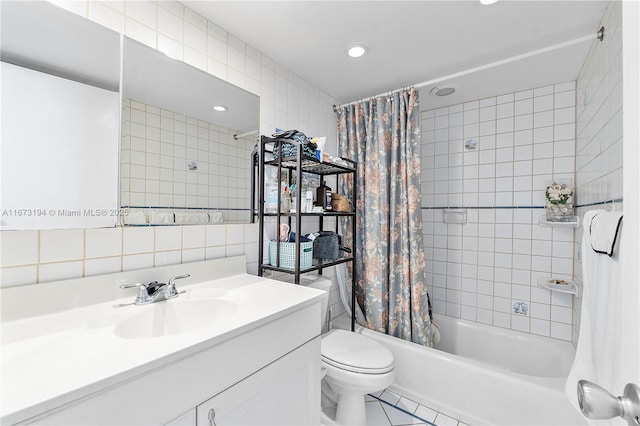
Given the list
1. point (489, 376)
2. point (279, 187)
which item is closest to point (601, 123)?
point (489, 376)

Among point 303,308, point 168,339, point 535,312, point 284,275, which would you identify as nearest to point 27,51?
point 168,339

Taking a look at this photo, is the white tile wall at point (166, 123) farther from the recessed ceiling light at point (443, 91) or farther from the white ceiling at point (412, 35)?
the recessed ceiling light at point (443, 91)

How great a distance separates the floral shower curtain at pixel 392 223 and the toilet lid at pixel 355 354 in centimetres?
44

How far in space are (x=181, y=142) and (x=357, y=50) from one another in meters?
1.12

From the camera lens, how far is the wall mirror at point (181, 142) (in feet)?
3.63

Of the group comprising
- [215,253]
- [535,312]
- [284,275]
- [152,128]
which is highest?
[152,128]

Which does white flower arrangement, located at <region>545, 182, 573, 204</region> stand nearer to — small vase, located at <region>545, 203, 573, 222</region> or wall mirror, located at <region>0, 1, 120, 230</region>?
small vase, located at <region>545, 203, 573, 222</region>

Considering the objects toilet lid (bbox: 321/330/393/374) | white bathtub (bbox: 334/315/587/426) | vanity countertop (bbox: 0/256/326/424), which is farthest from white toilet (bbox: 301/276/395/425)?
vanity countertop (bbox: 0/256/326/424)

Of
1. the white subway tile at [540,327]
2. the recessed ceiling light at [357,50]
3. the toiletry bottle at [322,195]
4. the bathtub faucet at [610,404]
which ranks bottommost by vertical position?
the white subway tile at [540,327]

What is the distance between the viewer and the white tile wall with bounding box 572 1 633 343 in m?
1.12

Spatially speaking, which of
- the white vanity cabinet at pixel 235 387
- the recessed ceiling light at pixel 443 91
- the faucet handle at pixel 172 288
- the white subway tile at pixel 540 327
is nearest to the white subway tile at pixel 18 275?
the faucet handle at pixel 172 288

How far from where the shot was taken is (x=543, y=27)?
1.39 metres

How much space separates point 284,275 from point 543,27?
76.8 inches

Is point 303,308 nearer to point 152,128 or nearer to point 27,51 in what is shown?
point 152,128
